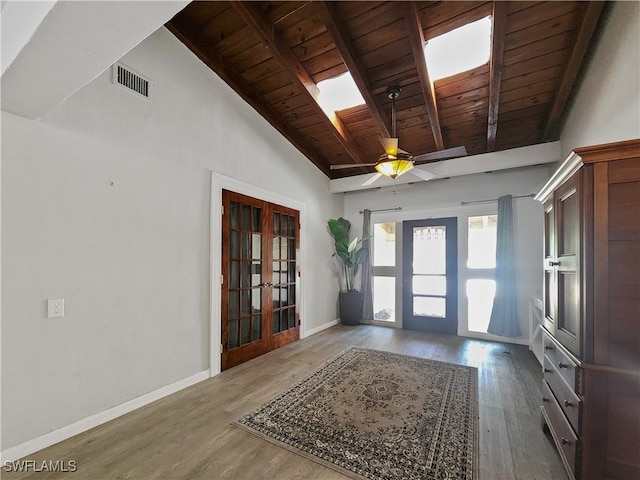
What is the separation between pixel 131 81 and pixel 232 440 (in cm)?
319

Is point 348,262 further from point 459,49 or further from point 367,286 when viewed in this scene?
point 459,49

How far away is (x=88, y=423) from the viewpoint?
2213mm

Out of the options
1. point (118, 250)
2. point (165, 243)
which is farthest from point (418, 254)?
point (118, 250)

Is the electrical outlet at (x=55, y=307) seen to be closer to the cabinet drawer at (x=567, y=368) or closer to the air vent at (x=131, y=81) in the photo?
the air vent at (x=131, y=81)

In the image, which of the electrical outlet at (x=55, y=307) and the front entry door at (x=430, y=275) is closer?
the electrical outlet at (x=55, y=307)

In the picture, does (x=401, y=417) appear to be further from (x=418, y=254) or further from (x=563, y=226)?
(x=418, y=254)

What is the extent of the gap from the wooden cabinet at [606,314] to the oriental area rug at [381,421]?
0.73 m

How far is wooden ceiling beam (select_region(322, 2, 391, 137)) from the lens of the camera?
2656 millimetres

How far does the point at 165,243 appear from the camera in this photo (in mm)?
2812

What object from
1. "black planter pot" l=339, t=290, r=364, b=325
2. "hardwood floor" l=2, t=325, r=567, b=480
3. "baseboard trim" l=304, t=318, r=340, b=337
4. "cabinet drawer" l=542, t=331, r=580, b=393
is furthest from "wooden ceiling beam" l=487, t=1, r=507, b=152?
"baseboard trim" l=304, t=318, r=340, b=337

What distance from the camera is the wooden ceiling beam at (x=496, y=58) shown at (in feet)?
7.99

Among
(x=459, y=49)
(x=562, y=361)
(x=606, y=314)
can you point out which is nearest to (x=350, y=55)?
(x=459, y=49)

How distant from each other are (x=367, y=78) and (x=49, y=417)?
14.3ft

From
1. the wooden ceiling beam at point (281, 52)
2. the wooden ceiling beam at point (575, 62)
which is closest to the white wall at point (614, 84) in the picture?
the wooden ceiling beam at point (575, 62)
